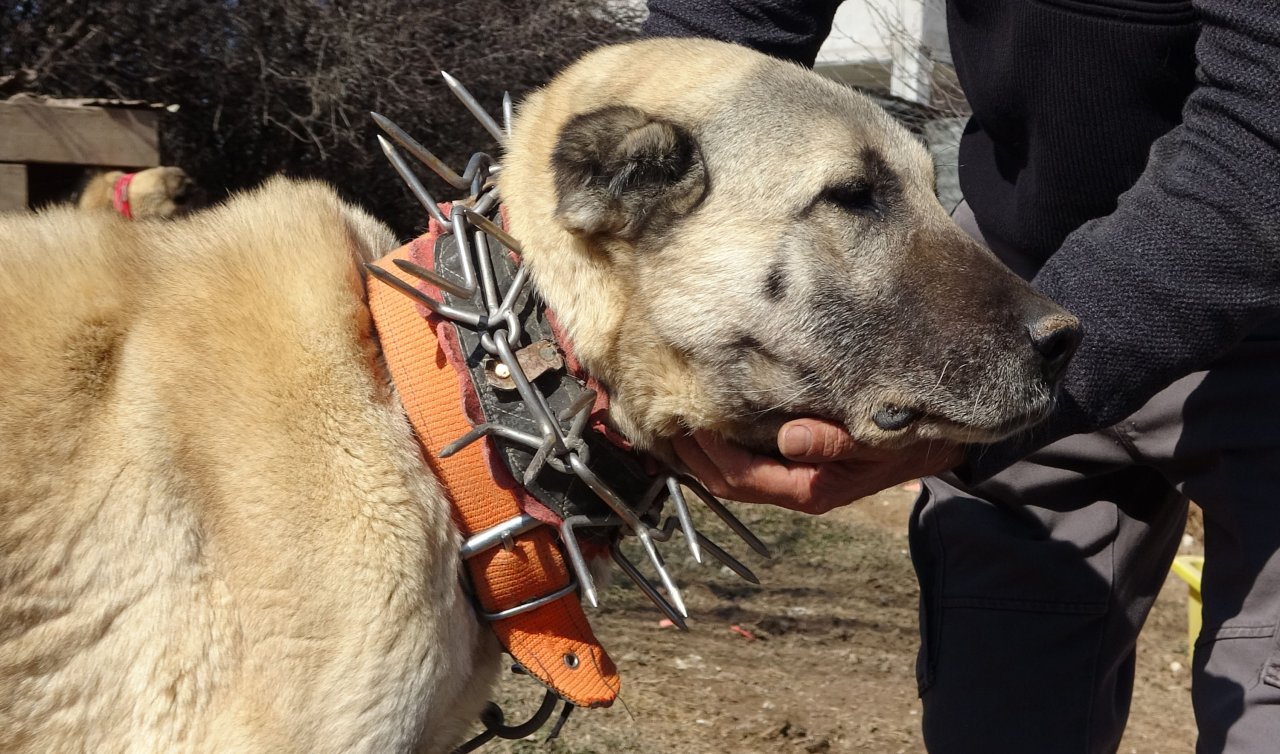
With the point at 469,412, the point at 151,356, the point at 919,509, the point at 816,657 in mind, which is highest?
the point at 151,356

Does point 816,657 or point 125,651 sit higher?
point 125,651

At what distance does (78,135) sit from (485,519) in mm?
3860

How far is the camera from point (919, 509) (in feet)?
9.78

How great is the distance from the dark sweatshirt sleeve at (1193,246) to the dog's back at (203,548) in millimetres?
1198

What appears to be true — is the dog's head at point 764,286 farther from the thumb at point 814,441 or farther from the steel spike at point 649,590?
the steel spike at point 649,590

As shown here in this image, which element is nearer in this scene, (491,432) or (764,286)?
(491,432)

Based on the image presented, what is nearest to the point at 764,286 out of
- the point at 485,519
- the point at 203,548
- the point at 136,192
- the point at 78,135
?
the point at 485,519

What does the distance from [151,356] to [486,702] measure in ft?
2.83

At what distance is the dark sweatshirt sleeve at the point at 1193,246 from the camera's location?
192cm

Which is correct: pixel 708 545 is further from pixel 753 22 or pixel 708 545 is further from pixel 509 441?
pixel 753 22

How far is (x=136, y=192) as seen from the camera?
193 inches

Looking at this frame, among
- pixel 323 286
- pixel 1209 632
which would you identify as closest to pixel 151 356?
pixel 323 286

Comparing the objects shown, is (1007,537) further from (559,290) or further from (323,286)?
(323,286)

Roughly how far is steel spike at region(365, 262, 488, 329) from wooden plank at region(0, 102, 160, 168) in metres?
3.51
